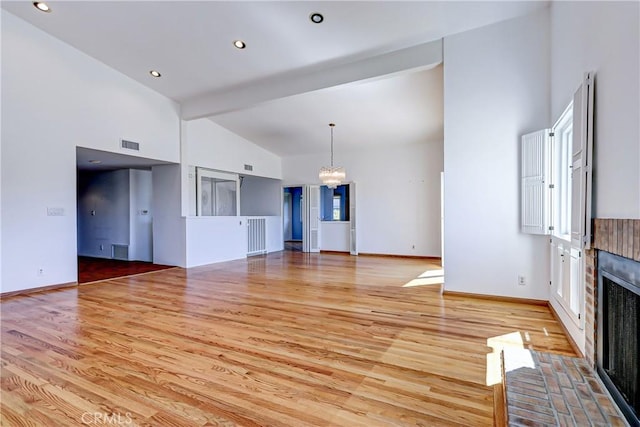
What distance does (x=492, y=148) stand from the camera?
4.01m

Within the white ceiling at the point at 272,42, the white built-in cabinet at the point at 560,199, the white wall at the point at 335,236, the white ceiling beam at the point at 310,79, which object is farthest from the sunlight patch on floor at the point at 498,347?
the white wall at the point at 335,236

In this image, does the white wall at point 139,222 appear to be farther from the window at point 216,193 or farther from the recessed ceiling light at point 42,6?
the recessed ceiling light at point 42,6

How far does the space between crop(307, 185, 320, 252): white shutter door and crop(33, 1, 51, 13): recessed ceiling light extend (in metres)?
6.39

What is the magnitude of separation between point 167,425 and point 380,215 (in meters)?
7.19

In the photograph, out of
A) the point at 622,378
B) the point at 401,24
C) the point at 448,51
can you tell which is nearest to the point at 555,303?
the point at 622,378

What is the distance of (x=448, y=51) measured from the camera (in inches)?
163

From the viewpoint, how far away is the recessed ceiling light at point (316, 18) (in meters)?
3.76

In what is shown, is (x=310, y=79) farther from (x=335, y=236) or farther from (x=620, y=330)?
(x=335, y=236)

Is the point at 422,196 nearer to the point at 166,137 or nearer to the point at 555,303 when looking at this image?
the point at 555,303

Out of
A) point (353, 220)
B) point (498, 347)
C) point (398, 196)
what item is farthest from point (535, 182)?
point (353, 220)

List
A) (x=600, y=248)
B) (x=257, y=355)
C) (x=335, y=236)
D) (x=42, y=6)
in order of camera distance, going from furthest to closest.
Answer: (x=335, y=236) < (x=42, y=6) < (x=257, y=355) < (x=600, y=248)

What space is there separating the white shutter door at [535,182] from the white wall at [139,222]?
25.3ft

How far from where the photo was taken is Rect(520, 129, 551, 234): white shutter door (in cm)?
354

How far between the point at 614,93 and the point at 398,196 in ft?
20.6
